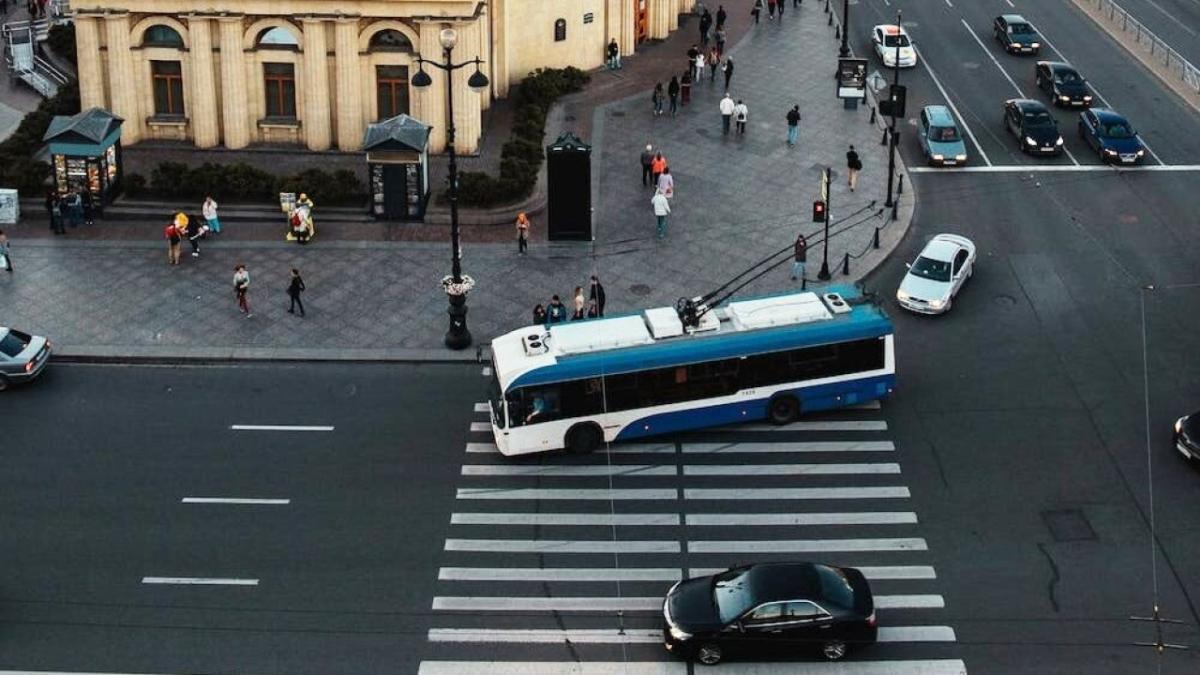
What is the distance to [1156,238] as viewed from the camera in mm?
50594

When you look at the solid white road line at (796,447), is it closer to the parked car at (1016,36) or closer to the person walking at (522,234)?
the person walking at (522,234)

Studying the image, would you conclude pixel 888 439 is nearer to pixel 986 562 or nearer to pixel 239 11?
pixel 986 562

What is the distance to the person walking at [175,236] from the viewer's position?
4822 cm

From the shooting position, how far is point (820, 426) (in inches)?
1553

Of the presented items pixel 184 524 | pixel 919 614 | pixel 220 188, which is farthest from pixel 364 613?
pixel 220 188

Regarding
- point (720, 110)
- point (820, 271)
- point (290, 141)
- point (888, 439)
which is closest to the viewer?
point (888, 439)

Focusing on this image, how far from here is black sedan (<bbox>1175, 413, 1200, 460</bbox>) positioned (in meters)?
36.9

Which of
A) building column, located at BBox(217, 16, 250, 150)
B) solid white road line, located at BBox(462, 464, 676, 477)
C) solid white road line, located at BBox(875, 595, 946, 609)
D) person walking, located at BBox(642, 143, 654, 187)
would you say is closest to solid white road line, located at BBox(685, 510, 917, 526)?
solid white road line, located at BBox(462, 464, 676, 477)

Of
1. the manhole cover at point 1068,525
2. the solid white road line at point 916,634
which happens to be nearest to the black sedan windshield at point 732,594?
the solid white road line at point 916,634

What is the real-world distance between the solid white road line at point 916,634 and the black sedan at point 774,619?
35.2 inches

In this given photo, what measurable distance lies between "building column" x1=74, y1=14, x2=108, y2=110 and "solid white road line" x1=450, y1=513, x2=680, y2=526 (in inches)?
1097

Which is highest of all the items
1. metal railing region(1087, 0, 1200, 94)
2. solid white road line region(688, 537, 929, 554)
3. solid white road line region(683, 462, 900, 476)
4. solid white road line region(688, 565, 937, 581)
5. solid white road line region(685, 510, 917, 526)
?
metal railing region(1087, 0, 1200, 94)

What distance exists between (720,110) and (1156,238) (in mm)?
18158

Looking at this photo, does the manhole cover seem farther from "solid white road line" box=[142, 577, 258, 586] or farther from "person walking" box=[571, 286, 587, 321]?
"solid white road line" box=[142, 577, 258, 586]
